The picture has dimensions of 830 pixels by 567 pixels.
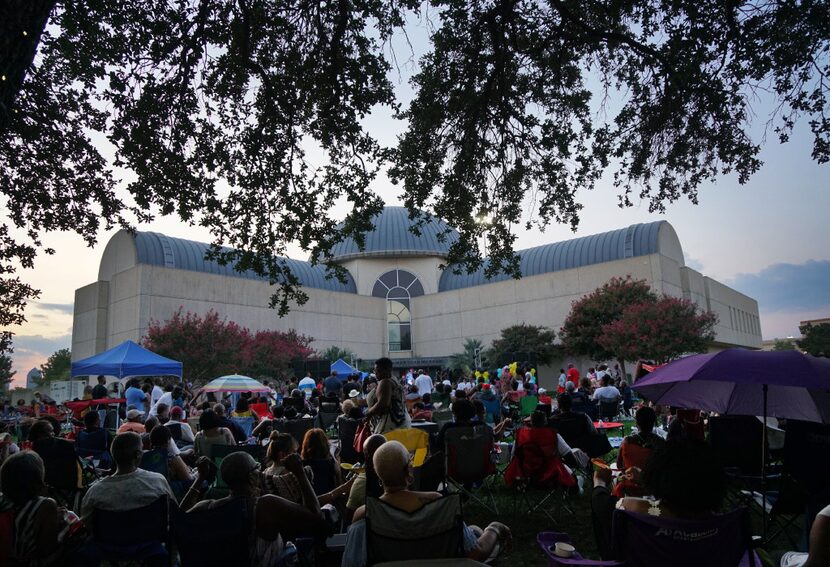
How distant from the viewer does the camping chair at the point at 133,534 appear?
12.4 feet

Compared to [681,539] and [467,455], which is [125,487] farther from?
[467,455]

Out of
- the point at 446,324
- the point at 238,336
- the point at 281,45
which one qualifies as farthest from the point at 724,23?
the point at 446,324

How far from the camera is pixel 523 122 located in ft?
34.2

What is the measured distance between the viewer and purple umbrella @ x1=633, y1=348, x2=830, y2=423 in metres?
4.52

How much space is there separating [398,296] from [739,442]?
149 feet

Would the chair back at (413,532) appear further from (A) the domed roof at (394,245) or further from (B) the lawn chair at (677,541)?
(A) the domed roof at (394,245)

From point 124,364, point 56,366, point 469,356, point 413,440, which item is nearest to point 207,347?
point 124,364

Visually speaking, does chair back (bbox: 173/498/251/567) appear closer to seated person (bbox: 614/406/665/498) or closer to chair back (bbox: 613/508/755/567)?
chair back (bbox: 613/508/755/567)

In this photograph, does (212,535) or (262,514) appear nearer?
(212,535)


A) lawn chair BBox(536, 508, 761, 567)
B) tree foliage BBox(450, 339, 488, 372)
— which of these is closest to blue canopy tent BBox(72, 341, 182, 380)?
lawn chair BBox(536, 508, 761, 567)

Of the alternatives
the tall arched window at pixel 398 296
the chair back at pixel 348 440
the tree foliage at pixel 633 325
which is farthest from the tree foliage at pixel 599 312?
the chair back at pixel 348 440

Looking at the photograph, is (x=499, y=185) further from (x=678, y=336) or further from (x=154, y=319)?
(x=154, y=319)

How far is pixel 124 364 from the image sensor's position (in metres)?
15.3

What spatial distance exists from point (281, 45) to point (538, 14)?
4323 millimetres
